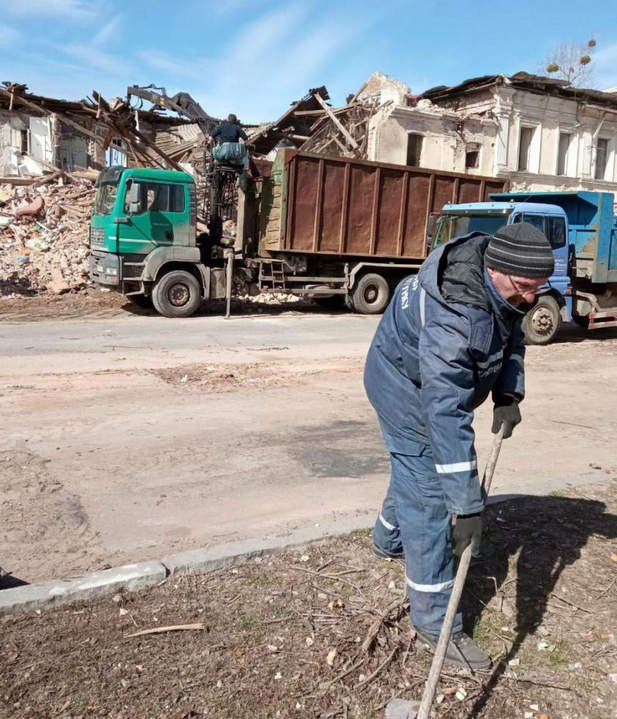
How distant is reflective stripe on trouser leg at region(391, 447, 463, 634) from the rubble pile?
45.8 feet

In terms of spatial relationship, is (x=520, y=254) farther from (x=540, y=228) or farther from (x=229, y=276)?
(x=229, y=276)

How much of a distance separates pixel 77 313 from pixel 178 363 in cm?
573

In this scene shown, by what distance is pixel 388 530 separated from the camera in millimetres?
3441

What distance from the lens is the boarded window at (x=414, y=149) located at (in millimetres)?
25783

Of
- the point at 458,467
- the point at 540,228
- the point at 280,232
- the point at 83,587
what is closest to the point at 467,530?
the point at 458,467

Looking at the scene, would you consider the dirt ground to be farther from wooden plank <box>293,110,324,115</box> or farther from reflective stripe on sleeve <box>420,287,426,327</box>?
wooden plank <box>293,110,324,115</box>

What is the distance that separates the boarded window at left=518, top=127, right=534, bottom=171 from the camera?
1101 inches

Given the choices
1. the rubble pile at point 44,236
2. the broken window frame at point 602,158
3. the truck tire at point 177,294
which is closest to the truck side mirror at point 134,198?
the truck tire at point 177,294

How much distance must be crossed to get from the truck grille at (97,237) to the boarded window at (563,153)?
22.1 meters

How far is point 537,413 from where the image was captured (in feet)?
23.2

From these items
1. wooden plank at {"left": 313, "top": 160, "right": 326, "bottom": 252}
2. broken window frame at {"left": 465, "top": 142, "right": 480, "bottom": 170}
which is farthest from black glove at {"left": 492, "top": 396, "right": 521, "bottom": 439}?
broken window frame at {"left": 465, "top": 142, "right": 480, "bottom": 170}

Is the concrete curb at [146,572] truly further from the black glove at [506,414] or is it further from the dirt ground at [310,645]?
the black glove at [506,414]

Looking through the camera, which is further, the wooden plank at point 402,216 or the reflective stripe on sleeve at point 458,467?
the wooden plank at point 402,216

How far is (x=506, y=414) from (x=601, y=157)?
1218 inches
